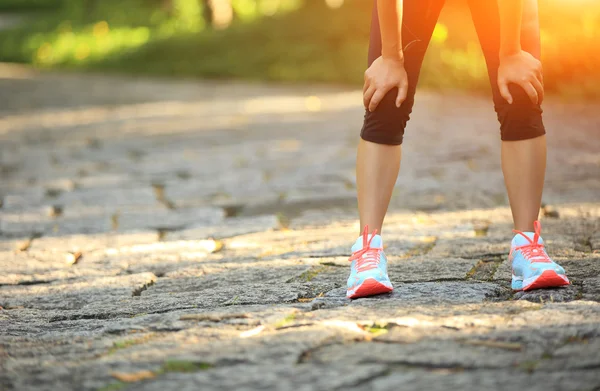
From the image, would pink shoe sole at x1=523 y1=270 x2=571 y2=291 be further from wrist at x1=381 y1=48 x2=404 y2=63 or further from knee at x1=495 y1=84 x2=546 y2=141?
wrist at x1=381 y1=48 x2=404 y2=63

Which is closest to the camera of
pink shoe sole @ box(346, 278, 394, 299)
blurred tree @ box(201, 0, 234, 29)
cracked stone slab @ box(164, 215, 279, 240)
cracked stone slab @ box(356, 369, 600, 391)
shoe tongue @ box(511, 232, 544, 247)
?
cracked stone slab @ box(356, 369, 600, 391)

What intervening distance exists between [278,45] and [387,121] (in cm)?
1161

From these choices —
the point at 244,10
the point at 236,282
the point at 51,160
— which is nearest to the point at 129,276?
the point at 236,282

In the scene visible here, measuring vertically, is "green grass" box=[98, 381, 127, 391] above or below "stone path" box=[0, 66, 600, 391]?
below

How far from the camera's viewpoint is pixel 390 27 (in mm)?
2520

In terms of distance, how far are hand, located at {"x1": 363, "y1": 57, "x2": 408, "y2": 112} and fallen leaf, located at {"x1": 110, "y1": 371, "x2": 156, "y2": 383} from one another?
3.75ft

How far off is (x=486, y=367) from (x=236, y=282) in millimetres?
1252

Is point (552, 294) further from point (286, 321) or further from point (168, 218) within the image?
point (168, 218)

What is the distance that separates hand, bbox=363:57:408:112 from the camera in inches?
100

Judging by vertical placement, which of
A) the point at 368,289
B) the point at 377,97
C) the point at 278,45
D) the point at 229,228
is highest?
the point at 278,45

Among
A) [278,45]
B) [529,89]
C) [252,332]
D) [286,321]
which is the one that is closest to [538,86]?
[529,89]

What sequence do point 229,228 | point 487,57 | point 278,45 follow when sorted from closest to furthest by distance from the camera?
point 487,57 < point 229,228 < point 278,45

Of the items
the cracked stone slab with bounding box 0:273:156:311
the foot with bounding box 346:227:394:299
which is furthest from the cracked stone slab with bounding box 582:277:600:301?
the cracked stone slab with bounding box 0:273:156:311

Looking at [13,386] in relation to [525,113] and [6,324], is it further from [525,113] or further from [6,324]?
[525,113]
